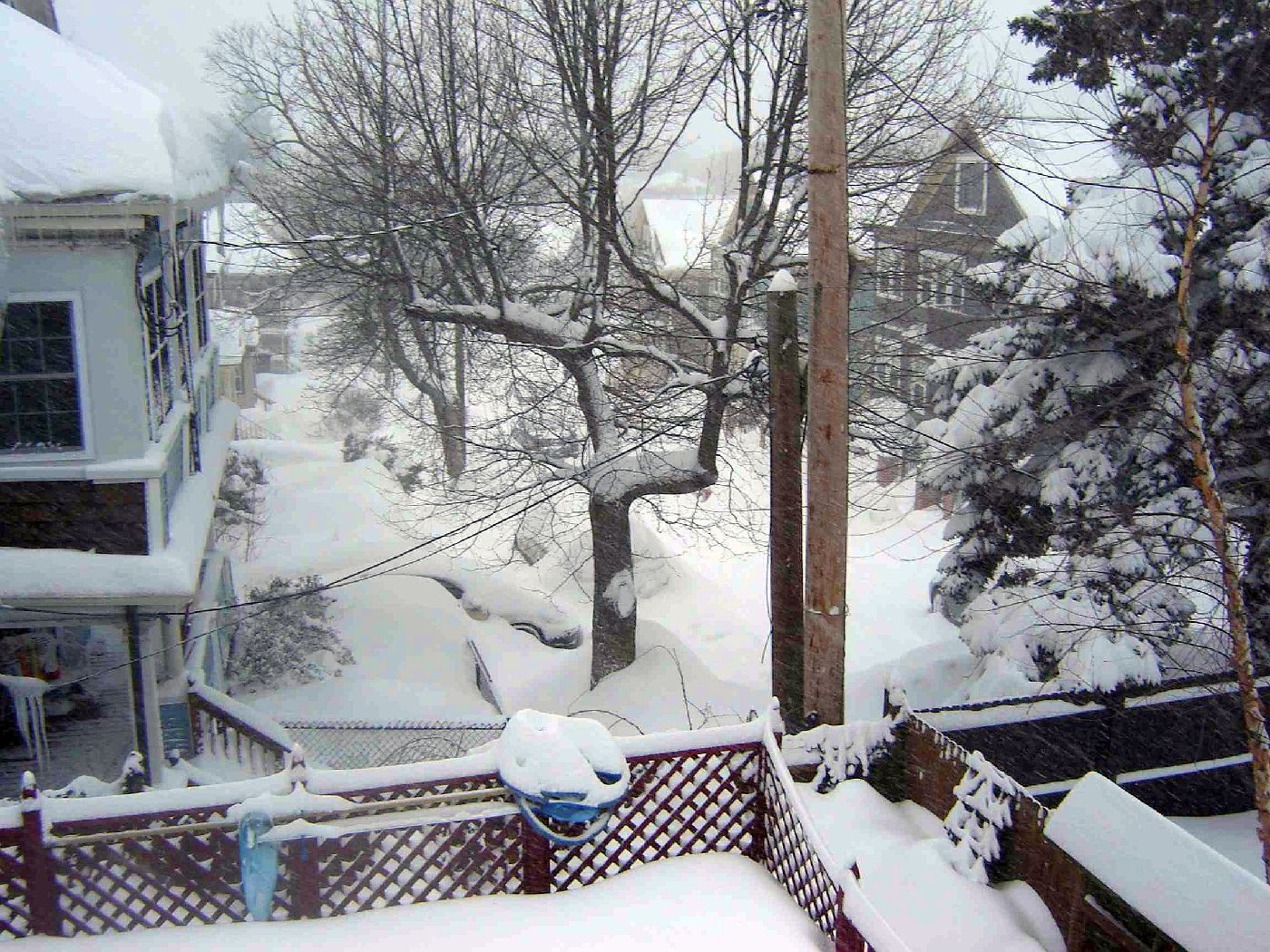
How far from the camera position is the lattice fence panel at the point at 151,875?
14.8 feet

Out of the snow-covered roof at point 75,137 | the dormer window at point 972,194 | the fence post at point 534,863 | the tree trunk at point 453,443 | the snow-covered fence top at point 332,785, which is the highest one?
the dormer window at point 972,194

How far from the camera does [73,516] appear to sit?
7.53 m

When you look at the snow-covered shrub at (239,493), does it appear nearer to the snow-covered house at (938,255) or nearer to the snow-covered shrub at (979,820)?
the snow-covered house at (938,255)

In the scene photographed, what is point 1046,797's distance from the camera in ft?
28.6

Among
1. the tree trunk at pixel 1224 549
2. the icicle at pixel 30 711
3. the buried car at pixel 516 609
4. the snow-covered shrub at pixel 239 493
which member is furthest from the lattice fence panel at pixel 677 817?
the snow-covered shrub at pixel 239 493

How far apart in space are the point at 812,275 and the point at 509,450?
6661 millimetres

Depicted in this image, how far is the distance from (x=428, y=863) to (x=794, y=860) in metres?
1.91

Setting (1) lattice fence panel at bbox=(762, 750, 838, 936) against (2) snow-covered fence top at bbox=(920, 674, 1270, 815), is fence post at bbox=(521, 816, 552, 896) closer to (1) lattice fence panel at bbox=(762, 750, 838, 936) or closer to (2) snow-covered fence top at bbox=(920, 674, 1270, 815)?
(1) lattice fence panel at bbox=(762, 750, 838, 936)

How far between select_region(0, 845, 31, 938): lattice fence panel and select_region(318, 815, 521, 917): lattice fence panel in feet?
4.46

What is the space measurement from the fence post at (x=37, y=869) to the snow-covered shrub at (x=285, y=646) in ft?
24.6

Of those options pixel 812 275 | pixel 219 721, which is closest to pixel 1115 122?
pixel 812 275

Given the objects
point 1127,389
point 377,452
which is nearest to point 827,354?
point 1127,389

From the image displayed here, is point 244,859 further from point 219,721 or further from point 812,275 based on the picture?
point 219,721

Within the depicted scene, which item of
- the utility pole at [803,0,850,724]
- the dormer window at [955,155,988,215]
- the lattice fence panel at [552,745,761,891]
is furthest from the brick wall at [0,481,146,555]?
the dormer window at [955,155,988,215]
